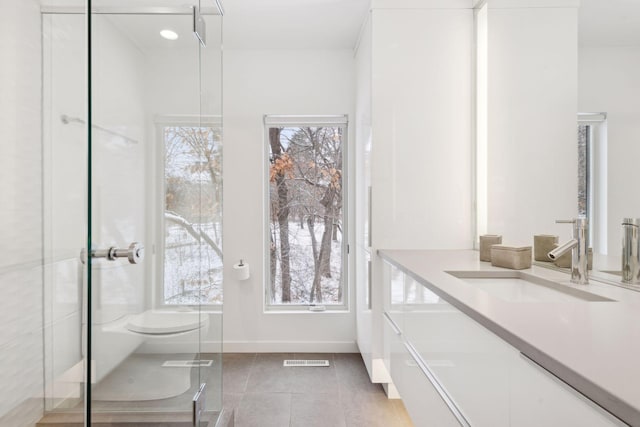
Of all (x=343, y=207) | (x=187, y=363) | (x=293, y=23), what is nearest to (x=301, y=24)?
(x=293, y=23)

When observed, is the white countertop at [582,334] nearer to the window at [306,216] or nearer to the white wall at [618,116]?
the white wall at [618,116]

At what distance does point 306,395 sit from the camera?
8.34 feet

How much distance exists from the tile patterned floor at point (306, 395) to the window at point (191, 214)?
3.01 ft

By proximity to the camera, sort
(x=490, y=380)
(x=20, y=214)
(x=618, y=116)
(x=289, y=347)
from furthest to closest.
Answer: (x=289, y=347) → (x=618, y=116) → (x=490, y=380) → (x=20, y=214)

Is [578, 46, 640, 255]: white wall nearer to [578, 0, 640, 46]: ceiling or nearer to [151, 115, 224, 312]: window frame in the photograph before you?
[578, 0, 640, 46]: ceiling

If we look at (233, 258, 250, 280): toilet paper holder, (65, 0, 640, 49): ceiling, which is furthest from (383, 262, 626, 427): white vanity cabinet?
(233, 258, 250, 280): toilet paper holder

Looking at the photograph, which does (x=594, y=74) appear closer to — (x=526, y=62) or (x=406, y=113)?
(x=526, y=62)

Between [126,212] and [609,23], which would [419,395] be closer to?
[126,212]

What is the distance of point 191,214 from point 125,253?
0.43 meters

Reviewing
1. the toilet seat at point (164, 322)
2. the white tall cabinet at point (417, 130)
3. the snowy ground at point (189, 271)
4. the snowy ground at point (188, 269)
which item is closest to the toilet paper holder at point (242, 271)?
the white tall cabinet at point (417, 130)

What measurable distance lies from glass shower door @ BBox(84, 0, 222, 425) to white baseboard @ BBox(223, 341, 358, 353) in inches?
60.1

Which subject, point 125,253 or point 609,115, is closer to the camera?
point 125,253

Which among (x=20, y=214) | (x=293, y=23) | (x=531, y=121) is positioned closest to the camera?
(x=20, y=214)

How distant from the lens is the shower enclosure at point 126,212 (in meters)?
0.84
